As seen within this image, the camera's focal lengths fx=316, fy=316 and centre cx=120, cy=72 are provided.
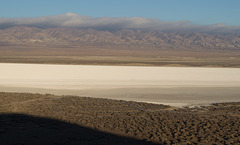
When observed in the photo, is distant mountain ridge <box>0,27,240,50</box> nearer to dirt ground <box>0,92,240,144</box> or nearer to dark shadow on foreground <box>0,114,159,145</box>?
dirt ground <box>0,92,240,144</box>

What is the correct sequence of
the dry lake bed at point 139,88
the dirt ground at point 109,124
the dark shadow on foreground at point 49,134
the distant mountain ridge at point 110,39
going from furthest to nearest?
the distant mountain ridge at point 110,39 → the dry lake bed at point 139,88 → the dirt ground at point 109,124 → the dark shadow on foreground at point 49,134

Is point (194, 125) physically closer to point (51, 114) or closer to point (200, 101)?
point (51, 114)

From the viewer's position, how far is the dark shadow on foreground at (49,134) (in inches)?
259

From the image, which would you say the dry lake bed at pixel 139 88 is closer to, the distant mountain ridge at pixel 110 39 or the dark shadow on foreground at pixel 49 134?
the dark shadow on foreground at pixel 49 134

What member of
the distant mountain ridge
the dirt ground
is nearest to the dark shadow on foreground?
the dirt ground

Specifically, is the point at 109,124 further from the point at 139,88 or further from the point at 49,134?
the point at 139,88

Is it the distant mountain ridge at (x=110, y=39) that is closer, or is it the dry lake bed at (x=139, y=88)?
the dry lake bed at (x=139, y=88)

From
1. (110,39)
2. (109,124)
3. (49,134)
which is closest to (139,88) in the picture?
(109,124)

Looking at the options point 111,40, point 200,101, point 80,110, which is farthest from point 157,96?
point 111,40

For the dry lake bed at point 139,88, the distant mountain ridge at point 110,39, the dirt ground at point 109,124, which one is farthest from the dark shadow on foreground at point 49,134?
the distant mountain ridge at point 110,39

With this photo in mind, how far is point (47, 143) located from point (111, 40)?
161 meters

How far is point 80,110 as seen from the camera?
10.4 m

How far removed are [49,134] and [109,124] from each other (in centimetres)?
180

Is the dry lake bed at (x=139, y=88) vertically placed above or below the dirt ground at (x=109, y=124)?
below
